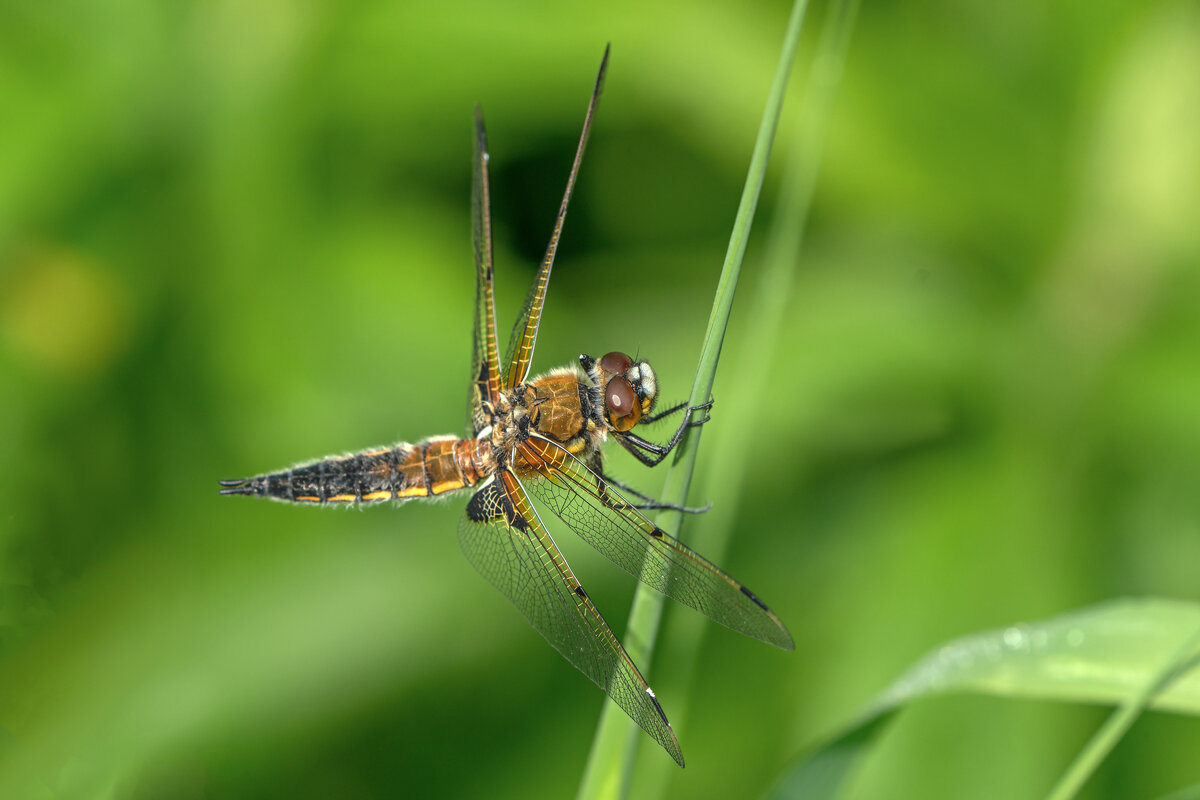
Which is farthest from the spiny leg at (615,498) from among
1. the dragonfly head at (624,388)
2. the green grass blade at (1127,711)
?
the green grass blade at (1127,711)

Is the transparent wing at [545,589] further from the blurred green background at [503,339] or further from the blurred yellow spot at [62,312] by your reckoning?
the blurred yellow spot at [62,312]

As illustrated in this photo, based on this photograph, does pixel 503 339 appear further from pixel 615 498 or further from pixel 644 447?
pixel 615 498

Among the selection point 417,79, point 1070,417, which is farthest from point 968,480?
point 417,79

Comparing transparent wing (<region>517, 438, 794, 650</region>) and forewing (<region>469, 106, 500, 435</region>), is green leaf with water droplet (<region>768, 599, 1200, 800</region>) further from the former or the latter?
forewing (<region>469, 106, 500, 435</region>)

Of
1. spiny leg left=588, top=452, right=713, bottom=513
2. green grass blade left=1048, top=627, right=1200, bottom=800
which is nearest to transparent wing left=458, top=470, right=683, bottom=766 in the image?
spiny leg left=588, top=452, right=713, bottom=513

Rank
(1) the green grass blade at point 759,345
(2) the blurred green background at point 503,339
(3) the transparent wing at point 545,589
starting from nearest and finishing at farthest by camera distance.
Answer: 1. (3) the transparent wing at point 545,589
2. (1) the green grass blade at point 759,345
3. (2) the blurred green background at point 503,339

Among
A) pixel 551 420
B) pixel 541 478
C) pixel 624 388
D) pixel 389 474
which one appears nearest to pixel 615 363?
pixel 624 388
